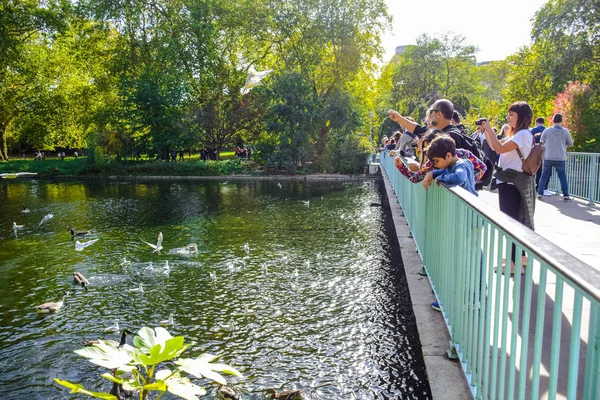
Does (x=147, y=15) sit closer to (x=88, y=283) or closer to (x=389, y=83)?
(x=389, y=83)

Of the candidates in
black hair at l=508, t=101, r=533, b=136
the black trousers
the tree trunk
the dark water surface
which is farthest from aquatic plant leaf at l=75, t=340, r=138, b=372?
the tree trunk

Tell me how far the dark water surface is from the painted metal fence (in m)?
4.51

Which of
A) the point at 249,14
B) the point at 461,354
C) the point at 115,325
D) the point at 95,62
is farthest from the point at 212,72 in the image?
the point at 461,354

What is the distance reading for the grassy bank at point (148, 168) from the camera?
3500 cm

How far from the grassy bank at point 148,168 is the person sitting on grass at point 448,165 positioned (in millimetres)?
30108

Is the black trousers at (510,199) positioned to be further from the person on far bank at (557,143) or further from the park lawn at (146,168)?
the park lawn at (146,168)

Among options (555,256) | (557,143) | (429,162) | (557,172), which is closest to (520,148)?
(429,162)

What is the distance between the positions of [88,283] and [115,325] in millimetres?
2400

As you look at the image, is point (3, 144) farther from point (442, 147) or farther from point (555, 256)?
point (555, 256)

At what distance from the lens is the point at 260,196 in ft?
70.5

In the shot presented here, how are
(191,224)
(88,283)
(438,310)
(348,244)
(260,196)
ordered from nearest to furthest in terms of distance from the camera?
(438,310), (88,283), (348,244), (191,224), (260,196)

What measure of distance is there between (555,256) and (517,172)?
4.11 m

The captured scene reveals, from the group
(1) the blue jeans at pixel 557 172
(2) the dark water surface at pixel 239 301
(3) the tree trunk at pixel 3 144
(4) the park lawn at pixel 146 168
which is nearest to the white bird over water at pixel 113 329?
(2) the dark water surface at pixel 239 301

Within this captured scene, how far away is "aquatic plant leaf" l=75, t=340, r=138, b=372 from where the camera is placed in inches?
71.6
